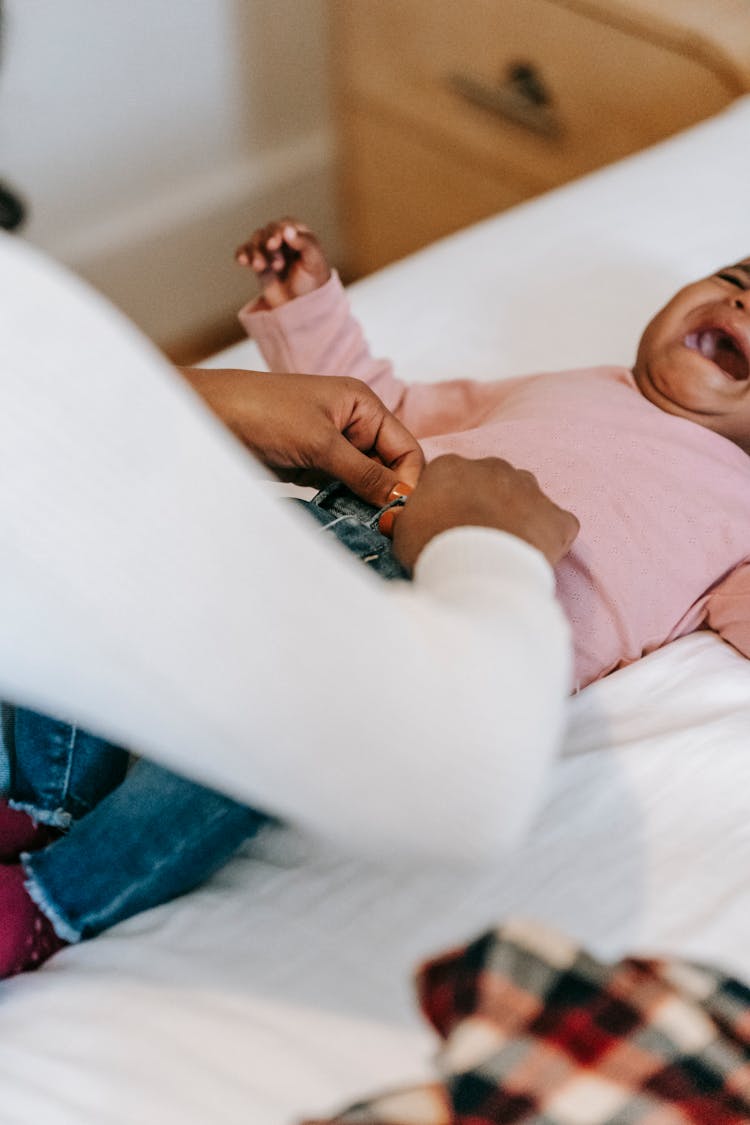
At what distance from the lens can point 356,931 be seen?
0.63 m

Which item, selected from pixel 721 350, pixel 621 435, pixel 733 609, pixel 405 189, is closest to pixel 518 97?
pixel 405 189

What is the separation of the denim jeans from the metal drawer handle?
3.93 ft

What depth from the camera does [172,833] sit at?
690 mm

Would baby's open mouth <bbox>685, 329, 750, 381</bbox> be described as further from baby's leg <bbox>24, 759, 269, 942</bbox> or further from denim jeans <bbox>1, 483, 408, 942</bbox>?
baby's leg <bbox>24, 759, 269, 942</bbox>

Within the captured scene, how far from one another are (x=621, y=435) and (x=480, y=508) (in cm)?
41

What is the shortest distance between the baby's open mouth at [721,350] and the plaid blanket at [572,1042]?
0.62 metres

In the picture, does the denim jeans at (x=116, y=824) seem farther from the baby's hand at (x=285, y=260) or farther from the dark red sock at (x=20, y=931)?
the baby's hand at (x=285, y=260)

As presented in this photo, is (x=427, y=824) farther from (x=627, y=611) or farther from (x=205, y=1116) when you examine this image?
(x=627, y=611)

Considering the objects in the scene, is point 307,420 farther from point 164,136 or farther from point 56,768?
point 164,136

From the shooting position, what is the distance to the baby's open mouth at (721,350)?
1.06m

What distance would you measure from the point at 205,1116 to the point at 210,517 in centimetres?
30

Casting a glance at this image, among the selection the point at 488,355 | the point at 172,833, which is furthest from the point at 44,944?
the point at 488,355

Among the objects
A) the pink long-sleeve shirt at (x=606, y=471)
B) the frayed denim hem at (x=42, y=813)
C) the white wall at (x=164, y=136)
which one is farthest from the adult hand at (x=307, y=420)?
the white wall at (x=164, y=136)

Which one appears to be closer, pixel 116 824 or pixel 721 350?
pixel 116 824
